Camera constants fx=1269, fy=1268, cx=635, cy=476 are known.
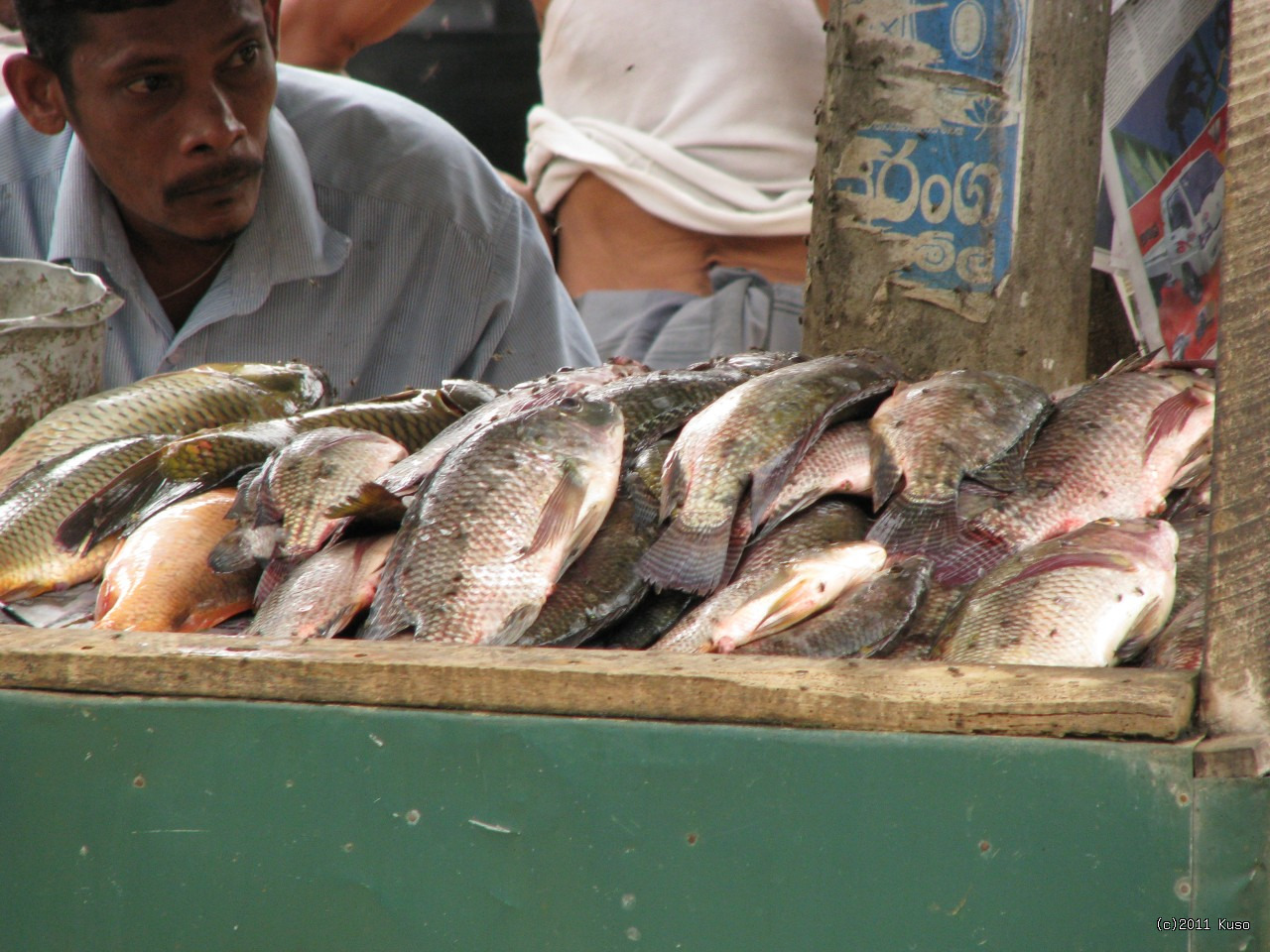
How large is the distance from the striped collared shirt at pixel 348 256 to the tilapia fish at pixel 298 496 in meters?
1.68

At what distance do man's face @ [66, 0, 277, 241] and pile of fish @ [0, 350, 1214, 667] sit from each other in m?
1.31

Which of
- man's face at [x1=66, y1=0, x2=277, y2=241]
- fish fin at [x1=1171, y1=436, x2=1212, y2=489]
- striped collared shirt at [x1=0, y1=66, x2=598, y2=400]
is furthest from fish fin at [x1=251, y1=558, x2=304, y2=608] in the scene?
striped collared shirt at [x1=0, y1=66, x2=598, y2=400]

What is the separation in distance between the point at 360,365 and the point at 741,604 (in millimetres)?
2315

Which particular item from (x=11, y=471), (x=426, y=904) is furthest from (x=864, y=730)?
(x=11, y=471)

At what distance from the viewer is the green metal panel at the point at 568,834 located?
112 cm

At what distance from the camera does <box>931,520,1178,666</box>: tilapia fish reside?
1.35 meters

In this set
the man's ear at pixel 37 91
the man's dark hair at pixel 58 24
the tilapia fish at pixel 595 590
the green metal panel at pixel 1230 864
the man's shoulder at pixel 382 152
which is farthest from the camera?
the man's shoulder at pixel 382 152

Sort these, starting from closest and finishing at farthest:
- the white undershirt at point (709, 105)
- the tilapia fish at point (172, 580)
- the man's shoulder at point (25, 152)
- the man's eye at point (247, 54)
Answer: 1. the tilapia fish at point (172, 580)
2. the man's eye at point (247, 54)
3. the man's shoulder at point (25, 152)
4. the white undershirt at point (709, 105)

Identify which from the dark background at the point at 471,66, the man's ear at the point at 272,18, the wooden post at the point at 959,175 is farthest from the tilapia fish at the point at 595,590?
the dark background at the point at 471,66

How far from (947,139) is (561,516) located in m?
1.19

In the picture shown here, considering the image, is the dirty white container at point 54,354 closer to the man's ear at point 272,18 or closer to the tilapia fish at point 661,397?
the tilapia fish at point 661,397

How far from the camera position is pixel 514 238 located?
3729 millimetres

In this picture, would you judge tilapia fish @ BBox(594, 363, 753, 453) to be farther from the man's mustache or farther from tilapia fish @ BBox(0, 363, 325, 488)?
the man's mustache

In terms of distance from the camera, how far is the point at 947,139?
229 centimetres
